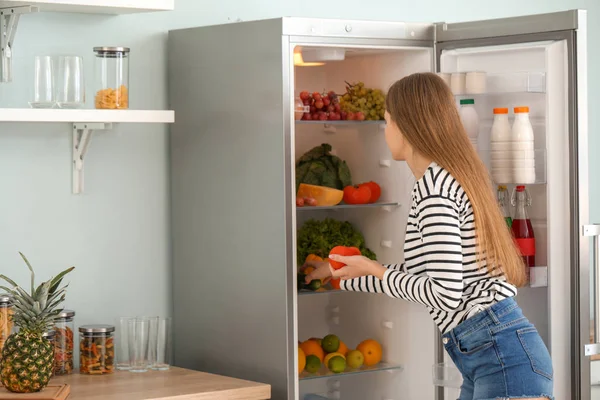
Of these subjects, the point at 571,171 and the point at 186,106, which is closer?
the point at 571,171

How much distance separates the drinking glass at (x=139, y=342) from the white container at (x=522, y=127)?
4.18 feet

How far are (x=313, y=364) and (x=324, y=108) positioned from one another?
85 cm

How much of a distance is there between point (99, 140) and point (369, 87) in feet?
3.06

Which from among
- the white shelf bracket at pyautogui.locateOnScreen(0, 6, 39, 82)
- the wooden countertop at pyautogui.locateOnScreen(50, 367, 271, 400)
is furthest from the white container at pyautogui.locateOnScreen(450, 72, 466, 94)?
the white shelf bracket at pyautogui.locateOnScreen(0, 6, 39, 82)

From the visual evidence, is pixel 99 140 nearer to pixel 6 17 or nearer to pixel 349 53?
pixel 6 17

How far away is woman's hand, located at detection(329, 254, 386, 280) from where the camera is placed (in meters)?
2.64

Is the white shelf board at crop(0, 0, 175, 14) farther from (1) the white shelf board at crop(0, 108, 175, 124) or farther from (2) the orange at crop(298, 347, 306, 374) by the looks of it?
(2) the orange at crop(298, 347, 306, 374)

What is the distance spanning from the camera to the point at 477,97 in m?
3.16

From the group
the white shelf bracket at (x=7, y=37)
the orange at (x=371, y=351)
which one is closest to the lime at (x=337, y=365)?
the orange at (x=371, y=351)

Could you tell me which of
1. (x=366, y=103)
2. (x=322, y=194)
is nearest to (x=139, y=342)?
(x=322, y=194)

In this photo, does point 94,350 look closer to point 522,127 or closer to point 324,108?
point 324,108

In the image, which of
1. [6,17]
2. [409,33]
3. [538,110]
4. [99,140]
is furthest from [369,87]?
[6,17]

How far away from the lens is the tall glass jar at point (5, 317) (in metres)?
A: 2.82

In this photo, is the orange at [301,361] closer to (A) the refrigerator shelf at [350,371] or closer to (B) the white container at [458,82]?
(A) the refrigerator shelf at [350,371]
